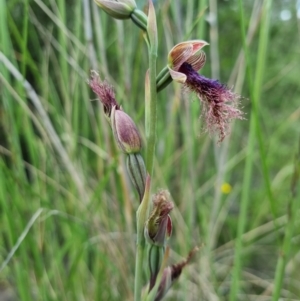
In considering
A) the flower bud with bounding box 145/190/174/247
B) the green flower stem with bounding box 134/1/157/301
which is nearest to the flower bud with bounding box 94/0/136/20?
the green flower stem with bounding box 134/1/157/301

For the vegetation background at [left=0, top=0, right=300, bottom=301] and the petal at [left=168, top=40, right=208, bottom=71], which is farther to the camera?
the vegetation background at [left=0, top=0, right=300, bottom=301]

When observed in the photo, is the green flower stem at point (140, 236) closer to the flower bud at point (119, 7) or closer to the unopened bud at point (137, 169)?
the unopened bud at point (137, 169)

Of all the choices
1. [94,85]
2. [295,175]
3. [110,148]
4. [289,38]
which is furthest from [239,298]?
[289,38]

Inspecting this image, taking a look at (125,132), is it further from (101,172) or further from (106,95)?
(101,172)

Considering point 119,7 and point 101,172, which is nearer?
point 119,7

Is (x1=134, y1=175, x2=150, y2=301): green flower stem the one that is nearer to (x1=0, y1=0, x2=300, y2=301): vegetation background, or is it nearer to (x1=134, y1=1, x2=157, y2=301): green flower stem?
(x1=134, y1=1, x2=157, y2=301): green flower stem

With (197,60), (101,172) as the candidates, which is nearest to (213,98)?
(197,60)
